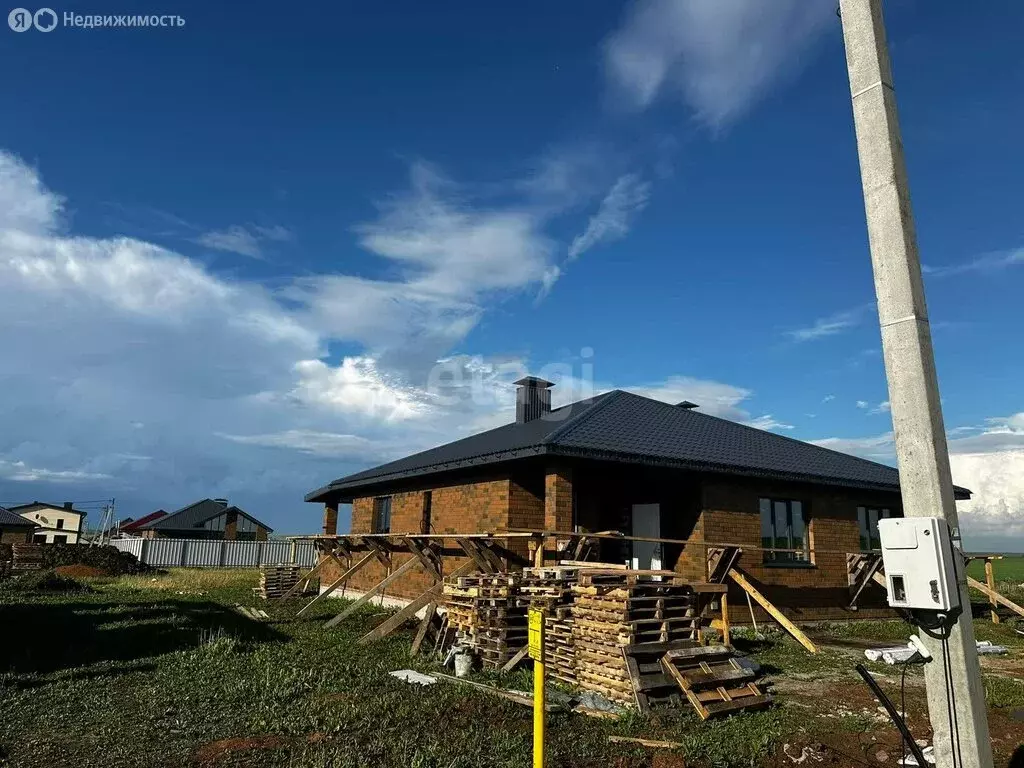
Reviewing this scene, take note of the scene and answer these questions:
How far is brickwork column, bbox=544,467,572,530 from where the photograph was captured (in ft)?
41.9

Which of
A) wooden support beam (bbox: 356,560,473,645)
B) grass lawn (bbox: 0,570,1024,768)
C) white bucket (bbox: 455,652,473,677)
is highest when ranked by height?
wooden support beam (bbox: 356,560,473,645)

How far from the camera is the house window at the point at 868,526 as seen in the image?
17.0 meters

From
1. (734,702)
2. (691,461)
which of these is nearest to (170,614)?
(691,461)

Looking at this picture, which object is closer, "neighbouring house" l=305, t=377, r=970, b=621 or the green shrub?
"neighbouring house" l=305, t=377, r=970, b=621

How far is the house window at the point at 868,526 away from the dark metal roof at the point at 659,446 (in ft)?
2.84

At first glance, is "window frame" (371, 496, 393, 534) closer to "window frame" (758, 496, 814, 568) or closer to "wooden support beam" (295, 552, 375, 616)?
"wooden support beam" (295, 552, 375, 616)

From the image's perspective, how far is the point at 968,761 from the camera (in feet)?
11.4

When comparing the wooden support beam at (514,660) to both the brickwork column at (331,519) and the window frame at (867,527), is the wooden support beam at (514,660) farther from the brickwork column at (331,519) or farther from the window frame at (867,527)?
the brickwork column at (331,519)

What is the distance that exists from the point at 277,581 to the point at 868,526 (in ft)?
60.7

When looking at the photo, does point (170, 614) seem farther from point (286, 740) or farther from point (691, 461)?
point (691, 461)

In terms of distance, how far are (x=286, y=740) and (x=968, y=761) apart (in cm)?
557

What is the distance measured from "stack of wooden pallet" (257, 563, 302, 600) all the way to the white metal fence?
17.3 metres

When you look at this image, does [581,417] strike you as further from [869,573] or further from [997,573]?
[997,573]

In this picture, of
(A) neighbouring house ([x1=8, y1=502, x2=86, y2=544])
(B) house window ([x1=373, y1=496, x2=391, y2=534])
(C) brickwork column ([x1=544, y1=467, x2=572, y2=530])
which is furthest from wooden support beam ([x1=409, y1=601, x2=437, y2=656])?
(A) neighbouring house ([x1=8, y1=502, x2=86, y2=544])
